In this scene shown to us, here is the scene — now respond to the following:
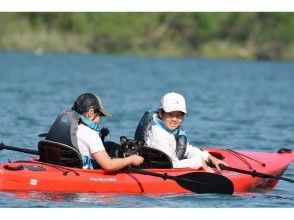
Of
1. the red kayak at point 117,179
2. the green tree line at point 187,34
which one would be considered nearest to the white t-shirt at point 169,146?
the red kayak at point 117,179

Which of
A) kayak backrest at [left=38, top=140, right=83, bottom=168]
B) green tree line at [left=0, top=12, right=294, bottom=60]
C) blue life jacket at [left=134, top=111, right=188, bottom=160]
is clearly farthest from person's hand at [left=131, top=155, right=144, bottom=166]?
green tree line at [left=0, top=12, right=294, bottom=60]

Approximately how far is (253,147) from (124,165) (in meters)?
6.66

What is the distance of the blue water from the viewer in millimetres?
11531

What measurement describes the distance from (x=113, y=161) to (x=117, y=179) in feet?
0.98

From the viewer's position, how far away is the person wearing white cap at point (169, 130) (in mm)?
11664

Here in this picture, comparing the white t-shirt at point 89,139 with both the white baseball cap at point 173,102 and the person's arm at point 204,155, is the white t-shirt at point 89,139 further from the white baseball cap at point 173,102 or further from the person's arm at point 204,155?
the person's arm at point 204,155

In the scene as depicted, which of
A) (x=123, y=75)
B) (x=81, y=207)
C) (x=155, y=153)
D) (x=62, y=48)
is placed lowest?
(x=81, y=207)

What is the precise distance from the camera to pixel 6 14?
60.0 m

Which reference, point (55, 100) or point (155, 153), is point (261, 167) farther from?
point (55, 100)

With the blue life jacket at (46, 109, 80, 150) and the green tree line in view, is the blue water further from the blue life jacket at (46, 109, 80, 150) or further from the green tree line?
the green tree line

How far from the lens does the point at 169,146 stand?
38.9 feet

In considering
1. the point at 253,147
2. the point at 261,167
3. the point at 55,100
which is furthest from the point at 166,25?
the point at 261,167

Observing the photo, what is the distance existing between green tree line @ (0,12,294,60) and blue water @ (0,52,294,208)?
52.8 ft

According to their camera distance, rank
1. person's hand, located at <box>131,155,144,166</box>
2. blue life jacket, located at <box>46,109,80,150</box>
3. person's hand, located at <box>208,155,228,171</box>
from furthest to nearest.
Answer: person's hand, located at <box>208,155,228,171</box> → person's hand, located at <box>131,155,144,166</box> → blue life jacket, located at <box>46,109,80,150</box>
